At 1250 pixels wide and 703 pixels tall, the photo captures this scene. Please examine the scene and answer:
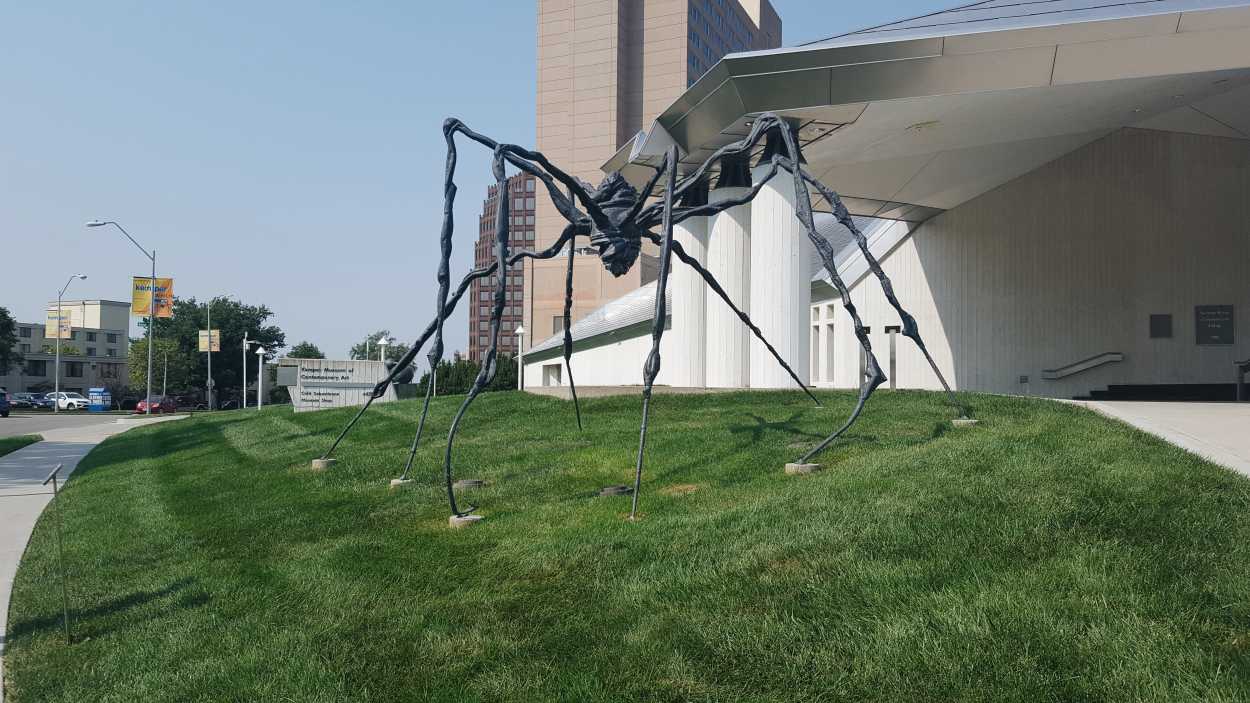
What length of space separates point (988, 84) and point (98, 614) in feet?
53.2

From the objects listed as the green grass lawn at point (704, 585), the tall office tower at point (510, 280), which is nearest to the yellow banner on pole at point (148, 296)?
the green grass lawn at point (704, 585)

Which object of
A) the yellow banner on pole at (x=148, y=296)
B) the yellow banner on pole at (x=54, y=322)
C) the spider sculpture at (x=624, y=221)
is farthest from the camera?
the yellow banner on pole at (x=54, y=322)

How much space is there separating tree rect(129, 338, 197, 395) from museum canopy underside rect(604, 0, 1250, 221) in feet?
182

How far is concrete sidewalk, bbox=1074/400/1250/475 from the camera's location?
766cm

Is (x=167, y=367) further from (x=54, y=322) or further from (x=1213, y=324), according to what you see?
(x=1213, y=324)

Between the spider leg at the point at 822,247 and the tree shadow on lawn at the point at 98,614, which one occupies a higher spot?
the spider leg at the point at 822,247

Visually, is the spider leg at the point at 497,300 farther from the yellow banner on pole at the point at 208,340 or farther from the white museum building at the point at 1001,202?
the yellow banner on pole at the point at 208,340

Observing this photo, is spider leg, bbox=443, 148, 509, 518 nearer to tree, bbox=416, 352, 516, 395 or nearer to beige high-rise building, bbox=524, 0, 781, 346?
tree, bbox=416, 352, 516, 395

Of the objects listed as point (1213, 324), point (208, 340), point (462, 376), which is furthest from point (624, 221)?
point (462, 376)

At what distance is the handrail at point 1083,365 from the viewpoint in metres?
25.2

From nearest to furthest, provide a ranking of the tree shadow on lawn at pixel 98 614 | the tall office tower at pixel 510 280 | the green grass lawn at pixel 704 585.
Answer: the green grass lawn at pixel 704 585, the tree shadow on lawn at pixel 98 614, the tall office tower at pixel 510 280

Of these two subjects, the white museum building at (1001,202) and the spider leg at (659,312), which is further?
the white museum building at (1001,202)

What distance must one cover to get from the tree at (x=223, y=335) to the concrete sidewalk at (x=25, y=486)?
152 ft

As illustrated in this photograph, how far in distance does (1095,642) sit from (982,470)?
10.2 ft
